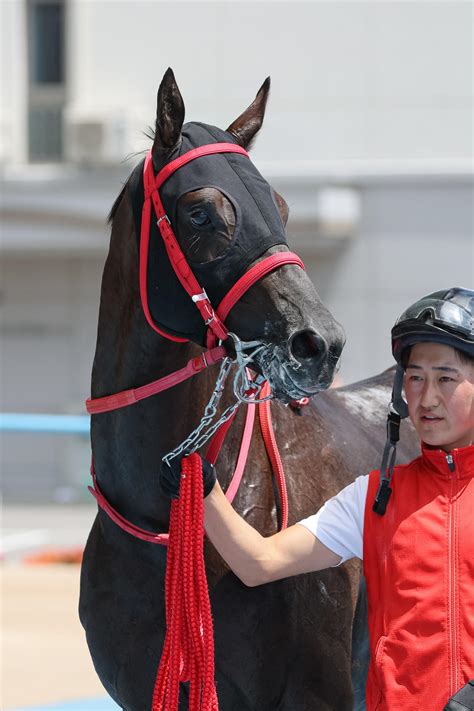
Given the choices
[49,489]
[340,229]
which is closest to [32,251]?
[49,489]

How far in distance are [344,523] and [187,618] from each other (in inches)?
16.8

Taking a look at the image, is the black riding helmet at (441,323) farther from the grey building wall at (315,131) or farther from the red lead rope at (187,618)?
the grey building wall at (315,131)

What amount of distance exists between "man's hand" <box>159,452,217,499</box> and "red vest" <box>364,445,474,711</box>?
0.39m

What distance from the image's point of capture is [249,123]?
310 centimetres

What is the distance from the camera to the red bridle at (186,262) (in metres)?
2.65

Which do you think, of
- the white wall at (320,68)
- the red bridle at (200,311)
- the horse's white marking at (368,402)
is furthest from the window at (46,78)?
the red bridle at (200,311)

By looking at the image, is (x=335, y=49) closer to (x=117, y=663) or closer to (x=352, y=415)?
(x=352, y=415)

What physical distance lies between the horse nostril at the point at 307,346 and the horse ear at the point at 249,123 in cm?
71

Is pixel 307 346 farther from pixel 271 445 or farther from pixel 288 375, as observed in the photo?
pixel 271 445

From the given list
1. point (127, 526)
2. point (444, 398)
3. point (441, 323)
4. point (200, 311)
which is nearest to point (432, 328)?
point (441, 323)

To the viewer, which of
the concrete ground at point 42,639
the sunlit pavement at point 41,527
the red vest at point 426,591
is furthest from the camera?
the sunlit pavement at point 41,527

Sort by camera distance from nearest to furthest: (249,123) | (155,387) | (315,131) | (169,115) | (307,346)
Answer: (307,346)
(169,115)
(155,387)
(249,123)
(315,131)

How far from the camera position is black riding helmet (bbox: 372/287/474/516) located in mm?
2508

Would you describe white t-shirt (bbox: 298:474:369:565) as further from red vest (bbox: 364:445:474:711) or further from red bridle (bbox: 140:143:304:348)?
red bridle (bbox: 140:143:304:348)
